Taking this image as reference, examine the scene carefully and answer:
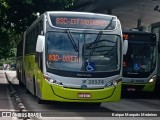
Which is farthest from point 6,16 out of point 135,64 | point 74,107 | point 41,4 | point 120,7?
point 74,107

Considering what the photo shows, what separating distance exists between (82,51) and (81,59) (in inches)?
10.2

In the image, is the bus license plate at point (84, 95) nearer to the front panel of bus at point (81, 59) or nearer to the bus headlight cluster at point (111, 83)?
the front panel of bus at point (81, 59)

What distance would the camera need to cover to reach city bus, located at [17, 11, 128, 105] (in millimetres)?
13570

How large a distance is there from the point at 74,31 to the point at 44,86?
76.5 inches

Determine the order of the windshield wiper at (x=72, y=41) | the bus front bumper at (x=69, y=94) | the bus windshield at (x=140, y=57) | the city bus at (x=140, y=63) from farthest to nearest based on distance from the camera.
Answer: the bus windshield at (x=140, y=57) → the city bus at (x=140, y=63) → the windshield wiper at (x=72, y=41) → the bus front bumper at (x=69, y=94)

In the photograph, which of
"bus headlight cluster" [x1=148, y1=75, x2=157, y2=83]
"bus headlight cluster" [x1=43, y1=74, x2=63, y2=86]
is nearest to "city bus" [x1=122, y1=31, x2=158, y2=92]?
"bus headlight cluster" [x1=148, y1=75, x2=157, y2=83]

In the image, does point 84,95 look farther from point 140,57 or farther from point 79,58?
point 140,57

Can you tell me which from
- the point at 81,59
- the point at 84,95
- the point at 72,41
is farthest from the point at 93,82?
the point at 72,41

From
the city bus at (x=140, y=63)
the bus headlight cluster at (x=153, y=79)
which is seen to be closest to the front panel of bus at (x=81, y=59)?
the city bus at (x=140, y=63)

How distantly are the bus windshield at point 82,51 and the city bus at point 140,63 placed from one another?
21.2 ft

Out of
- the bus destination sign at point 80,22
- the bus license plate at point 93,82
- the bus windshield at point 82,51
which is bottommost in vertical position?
the bus license plate at point 93,82

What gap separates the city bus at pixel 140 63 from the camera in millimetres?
20469

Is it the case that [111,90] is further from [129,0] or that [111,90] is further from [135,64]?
[129,0]

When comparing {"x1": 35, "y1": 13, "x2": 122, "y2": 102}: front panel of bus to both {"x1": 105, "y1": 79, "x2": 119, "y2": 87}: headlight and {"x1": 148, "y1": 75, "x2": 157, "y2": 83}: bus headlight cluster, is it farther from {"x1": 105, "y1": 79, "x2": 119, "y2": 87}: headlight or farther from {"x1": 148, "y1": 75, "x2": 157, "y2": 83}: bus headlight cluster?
{"x1": 148, "y1": 75, "x2": 157, "y2": 83}: bus headlight cluster
